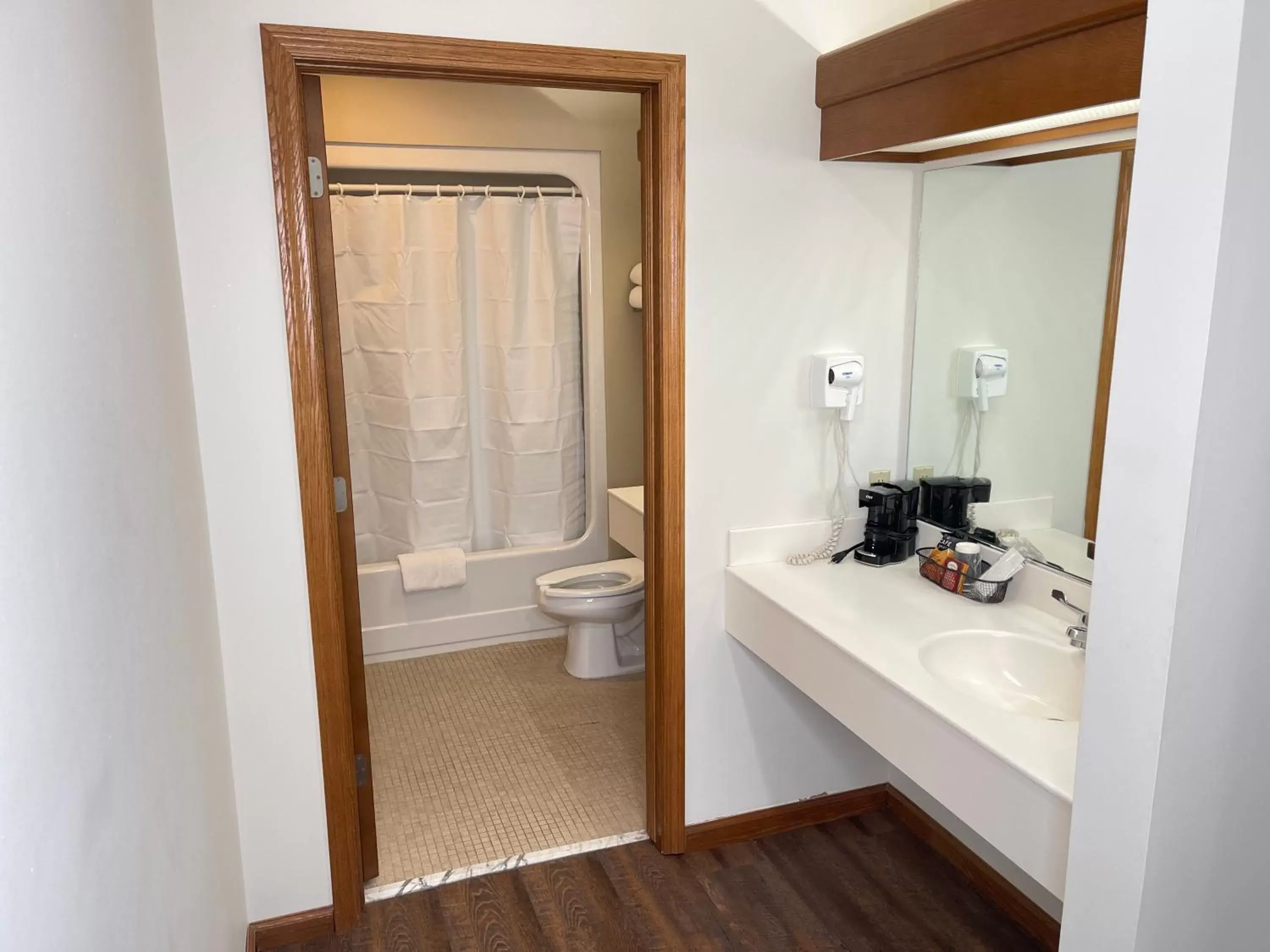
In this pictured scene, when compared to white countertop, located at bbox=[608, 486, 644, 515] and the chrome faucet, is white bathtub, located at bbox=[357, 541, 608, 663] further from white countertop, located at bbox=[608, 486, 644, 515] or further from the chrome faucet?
the chrome faucet

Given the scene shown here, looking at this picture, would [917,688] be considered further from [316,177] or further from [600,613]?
[600,613]

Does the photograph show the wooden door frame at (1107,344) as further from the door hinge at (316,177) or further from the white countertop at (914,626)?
the door hinge at (316,177)

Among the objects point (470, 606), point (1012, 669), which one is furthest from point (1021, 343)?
point (470, 606)

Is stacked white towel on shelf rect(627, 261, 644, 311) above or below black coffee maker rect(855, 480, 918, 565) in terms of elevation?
above

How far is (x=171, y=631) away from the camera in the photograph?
5.38ft

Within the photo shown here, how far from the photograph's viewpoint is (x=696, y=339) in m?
2.47

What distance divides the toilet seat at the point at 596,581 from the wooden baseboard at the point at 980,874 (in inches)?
51.1

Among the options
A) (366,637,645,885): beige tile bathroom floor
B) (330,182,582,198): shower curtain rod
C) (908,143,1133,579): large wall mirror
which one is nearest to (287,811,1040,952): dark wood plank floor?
(366,637,645,885): beige tile bathroom floor

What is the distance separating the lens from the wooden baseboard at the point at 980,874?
235 cm

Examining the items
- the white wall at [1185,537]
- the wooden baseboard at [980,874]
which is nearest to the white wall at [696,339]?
the wooden baseboard at [980,874]

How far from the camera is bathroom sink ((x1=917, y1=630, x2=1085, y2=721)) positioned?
6.72 feet

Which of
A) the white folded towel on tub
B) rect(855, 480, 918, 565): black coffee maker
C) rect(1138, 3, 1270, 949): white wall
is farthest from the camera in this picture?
the white folded towel on tub

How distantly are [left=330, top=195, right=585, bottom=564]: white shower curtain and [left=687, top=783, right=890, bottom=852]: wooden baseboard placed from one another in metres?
1.92

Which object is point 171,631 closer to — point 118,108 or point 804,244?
point 118,108
